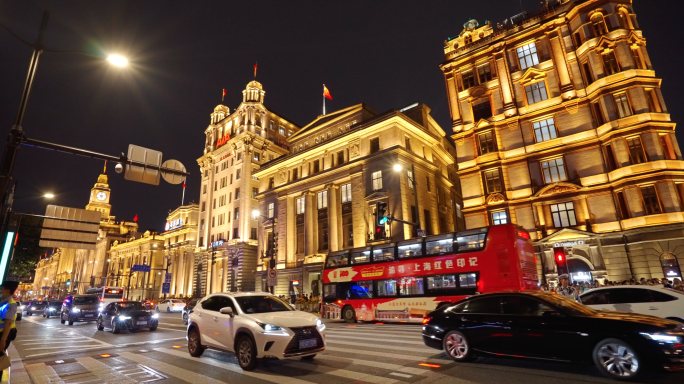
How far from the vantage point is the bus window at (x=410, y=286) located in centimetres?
1758

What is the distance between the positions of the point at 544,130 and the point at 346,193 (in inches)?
836

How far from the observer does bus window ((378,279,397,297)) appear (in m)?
18.6

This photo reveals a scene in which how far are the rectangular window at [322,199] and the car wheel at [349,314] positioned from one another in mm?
22462

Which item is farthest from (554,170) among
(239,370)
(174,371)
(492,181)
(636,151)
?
(174,371)

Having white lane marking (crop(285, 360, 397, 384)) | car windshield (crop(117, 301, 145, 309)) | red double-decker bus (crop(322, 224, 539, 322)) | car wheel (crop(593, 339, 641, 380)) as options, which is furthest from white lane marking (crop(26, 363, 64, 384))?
red double-decker bus (crop(322, 224, 539, 322))

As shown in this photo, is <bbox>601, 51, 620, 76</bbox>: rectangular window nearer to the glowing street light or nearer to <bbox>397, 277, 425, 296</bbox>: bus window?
<bbox>397, 277, 425, 296</bbox>: bus window

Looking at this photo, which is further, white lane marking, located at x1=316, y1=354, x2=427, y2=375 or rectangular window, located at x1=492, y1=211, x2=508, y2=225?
rectangular window, located at x1=492, y1=211, x2=508, y2=225

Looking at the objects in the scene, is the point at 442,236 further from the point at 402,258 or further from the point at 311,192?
the point at 311,192

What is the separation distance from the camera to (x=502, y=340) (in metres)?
6.88

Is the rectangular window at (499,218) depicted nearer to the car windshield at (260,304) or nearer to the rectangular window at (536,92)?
the rectangular window at (536,92)

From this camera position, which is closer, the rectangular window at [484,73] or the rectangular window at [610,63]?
the rectangular window at [610,63]

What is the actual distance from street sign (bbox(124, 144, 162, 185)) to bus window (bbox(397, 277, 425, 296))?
13.1 meters

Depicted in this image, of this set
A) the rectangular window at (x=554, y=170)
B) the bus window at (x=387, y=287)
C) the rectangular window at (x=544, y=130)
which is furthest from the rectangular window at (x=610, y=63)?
the bus window at (x=387, y=287)

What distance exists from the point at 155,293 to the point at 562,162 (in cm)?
8877
